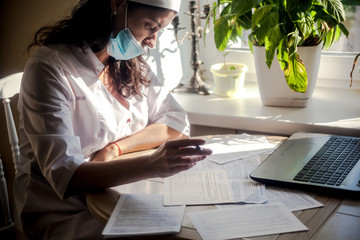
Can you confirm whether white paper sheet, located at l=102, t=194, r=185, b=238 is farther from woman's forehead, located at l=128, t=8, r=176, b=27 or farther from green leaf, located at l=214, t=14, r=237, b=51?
green leaf, located at l=214, t=14, r=237, b=51

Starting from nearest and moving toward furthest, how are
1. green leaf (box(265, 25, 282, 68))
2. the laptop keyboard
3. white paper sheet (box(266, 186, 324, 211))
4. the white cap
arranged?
1. white paper sheet (box(266, 186, 324, 211))
2. the laptop keyboard
3. the white cap
4. green leaf (box(265, 25, 282, 68))

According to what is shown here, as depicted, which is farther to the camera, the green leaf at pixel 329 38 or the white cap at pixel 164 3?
A: the green leaf at pixel 329 38

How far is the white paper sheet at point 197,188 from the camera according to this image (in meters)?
1.09

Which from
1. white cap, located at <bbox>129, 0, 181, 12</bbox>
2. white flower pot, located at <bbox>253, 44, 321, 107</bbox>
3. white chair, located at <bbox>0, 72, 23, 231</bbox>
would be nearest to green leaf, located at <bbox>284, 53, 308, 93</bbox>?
white flower pot, located at <bbox>253, 44, 321, 107</bbox>

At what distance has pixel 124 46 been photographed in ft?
4.59

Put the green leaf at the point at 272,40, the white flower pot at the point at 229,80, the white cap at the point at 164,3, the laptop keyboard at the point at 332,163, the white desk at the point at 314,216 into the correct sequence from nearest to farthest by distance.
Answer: the white desk at the point at 314,216
the laptop keyboard at the point at 332,163
the white cap at the point at 164,3
the green leaf at the point at 272,40
the white flower pot at the point at 229,80

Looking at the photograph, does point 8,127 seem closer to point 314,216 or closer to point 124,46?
point 124,46

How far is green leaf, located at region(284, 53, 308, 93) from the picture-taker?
60.4 inches

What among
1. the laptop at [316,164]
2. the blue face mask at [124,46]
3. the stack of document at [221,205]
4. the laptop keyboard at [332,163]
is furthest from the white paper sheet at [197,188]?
the blue face mask at [124,46]

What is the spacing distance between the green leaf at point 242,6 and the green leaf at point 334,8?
9.8 inches

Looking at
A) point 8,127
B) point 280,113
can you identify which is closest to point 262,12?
point 280,113

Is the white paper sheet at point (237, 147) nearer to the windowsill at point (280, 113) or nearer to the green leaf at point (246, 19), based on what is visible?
the windowsill at point (280, 113)

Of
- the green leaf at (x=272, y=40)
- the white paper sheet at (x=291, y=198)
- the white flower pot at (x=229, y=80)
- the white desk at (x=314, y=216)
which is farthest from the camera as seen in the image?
the white flower pot at (x=229, y=80)

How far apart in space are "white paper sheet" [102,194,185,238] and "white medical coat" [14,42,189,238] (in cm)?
20
